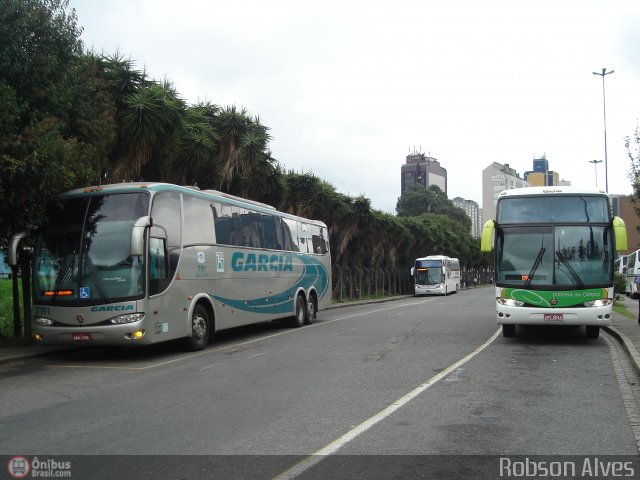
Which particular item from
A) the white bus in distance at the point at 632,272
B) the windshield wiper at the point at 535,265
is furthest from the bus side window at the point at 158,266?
the white bus in distance at the point at 632,272

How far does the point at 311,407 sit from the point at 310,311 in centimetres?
1308

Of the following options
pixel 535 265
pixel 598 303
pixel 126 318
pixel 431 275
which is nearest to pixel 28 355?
pixel 126 318

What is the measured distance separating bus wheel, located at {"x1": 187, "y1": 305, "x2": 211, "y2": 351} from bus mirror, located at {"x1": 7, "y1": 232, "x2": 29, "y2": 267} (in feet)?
12.0

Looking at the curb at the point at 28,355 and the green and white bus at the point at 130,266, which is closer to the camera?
the green and white bus at the point at 130,266

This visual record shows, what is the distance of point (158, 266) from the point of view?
39.9ft

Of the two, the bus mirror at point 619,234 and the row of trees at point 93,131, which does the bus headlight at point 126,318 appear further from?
the bus mirror at point 619,234

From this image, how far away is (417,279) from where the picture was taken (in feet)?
174

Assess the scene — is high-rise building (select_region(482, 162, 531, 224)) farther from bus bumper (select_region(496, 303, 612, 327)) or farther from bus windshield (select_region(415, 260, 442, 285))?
bus bumper (select_region(496, 303, 612, 327))

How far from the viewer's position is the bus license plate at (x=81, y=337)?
11602 mm

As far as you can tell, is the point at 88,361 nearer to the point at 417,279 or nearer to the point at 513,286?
the point at 513,286

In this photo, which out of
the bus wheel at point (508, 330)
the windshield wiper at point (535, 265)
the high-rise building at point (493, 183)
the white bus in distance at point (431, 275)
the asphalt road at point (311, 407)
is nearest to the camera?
the asphalt road at point (311, 407)

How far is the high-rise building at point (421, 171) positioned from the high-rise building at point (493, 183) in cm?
2847

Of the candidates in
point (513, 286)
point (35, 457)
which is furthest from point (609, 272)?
point (35, 457)

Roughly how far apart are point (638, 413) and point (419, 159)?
156 meters
